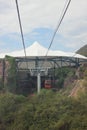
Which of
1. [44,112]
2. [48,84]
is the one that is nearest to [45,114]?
[44,112]

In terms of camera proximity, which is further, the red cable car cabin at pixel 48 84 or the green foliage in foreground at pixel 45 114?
the red cable car cabin at pixel 48 84

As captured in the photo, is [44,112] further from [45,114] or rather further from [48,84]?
[48,84]

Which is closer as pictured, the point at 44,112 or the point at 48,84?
the point at 44,112

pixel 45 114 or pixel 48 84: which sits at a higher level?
pixel 48 84

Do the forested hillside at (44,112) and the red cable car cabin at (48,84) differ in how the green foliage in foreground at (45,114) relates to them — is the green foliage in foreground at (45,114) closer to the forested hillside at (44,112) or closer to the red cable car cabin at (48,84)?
the forested hillside at (44,112)

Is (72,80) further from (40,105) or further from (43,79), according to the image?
(40,105)

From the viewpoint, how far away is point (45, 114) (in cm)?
2273

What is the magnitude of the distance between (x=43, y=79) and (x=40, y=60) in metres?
1.94

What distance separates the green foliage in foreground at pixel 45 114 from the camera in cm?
2177

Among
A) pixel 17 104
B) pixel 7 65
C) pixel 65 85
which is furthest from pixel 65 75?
pixel 17 104

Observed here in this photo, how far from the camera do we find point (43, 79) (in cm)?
3600


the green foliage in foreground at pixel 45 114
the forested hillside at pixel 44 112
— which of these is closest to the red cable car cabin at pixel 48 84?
the forested hillside at pixel 44 112

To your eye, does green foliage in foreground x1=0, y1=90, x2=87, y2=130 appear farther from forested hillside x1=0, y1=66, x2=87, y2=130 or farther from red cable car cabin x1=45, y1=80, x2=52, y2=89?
red cable car cabin x1=45, y1=80, x2=52, y2=89

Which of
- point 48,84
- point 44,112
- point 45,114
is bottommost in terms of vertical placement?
point 45,114
